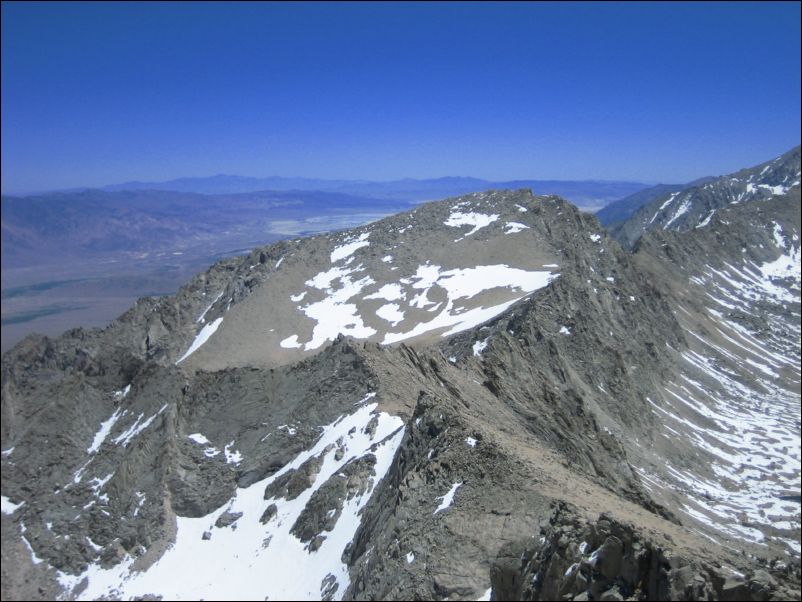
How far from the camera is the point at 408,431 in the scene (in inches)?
1237

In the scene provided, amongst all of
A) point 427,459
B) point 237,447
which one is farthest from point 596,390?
point 427,459

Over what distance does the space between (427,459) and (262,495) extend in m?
16.2

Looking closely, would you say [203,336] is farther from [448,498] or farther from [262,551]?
[448,498]

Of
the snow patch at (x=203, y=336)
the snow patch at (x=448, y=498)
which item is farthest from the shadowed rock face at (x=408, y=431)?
the snow patch at (x=203, y=336)

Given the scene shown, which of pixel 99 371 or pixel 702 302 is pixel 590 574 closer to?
pixel 99 371

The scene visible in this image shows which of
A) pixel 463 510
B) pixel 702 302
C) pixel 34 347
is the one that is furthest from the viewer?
pixel 702 302

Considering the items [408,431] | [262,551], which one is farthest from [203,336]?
[408,431]

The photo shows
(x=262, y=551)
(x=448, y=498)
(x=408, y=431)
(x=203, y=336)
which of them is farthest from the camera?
(x=203, y=336)

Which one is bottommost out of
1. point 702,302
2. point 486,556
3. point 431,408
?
point 702,302

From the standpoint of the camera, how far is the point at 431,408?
30.8 metres

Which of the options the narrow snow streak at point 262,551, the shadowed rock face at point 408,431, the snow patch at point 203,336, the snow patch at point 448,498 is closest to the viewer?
the shadowed rock face at point 408,431

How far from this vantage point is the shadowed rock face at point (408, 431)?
24.4 m

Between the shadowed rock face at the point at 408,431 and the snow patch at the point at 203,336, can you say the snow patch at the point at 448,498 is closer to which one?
the shadowed rock face at the point at 408,431

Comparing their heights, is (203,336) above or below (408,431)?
below
